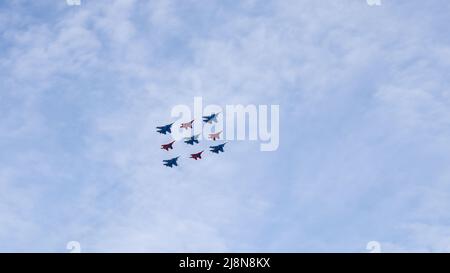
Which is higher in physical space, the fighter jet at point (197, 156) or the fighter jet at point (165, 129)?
the fighter jet at point (165, 129)

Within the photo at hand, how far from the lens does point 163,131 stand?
51.7 meters

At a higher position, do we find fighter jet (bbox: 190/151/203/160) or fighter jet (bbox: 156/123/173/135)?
fighter jet (bbox: 156/123/173/135)

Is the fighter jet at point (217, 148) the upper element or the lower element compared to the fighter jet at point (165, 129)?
lower
